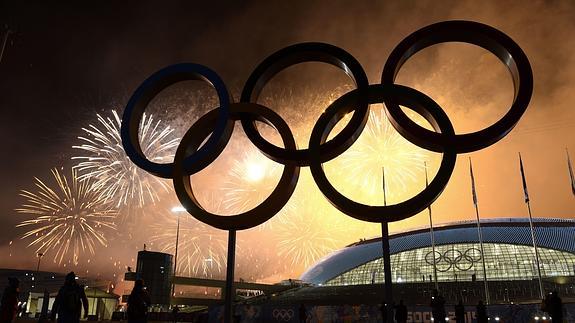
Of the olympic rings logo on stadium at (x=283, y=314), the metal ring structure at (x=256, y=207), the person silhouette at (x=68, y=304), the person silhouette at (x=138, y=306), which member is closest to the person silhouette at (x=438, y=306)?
the metal ring structure at (x=256, y=207)

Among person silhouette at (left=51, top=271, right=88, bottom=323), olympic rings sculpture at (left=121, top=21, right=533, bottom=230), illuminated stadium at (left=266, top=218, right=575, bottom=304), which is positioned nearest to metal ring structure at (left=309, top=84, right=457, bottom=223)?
olympic rings sculpture at (left=121, top=21, right=533, bottom=230)

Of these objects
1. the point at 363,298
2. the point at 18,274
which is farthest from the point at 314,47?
the point at 18,274

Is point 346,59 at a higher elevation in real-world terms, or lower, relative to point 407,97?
higher

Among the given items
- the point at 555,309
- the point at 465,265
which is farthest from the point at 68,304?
the point at 465,265

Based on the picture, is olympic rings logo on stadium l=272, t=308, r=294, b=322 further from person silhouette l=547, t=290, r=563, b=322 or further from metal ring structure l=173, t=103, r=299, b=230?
person silhouette l=547, t=290, r=563, b=322

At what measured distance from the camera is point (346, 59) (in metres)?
18.2

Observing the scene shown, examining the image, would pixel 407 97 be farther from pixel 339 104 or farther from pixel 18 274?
pixel 18 274

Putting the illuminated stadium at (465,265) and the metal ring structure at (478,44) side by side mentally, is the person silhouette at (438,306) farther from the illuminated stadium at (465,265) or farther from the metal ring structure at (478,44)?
the illuminated stadium at (465,265)

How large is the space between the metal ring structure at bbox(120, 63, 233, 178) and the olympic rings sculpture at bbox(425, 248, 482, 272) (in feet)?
175

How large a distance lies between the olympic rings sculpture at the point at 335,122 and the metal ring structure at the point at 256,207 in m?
0.04

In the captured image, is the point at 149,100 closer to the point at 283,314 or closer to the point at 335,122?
the point at 335,122

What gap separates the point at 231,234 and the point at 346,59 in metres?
9.01

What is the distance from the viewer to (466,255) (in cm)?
6481

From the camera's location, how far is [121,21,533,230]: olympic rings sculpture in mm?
16438
